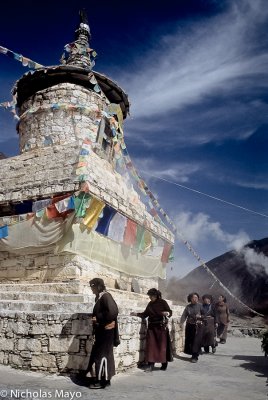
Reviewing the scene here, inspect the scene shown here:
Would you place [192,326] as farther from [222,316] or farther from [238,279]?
[238,279]

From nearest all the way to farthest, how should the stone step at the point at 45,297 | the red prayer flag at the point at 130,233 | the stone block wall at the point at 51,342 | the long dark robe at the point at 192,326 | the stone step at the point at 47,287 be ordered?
the stone block wall at the point at 51,342, the stone step at the point at 45,297, the stone step at the point at 47,287, the long dark robe at the point at 192,326, the red prayer flag at the point at 130,233

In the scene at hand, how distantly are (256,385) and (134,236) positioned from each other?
20.6ft

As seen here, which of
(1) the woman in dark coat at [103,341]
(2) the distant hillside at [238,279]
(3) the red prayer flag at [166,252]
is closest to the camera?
(1) the woman in dark coat at [103,341]

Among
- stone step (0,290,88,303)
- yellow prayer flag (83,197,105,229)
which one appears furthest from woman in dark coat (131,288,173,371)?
yellow prayer flag (83,197,105,229)

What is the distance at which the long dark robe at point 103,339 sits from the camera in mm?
4746

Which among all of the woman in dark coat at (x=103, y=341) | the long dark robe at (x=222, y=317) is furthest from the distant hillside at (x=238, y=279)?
the woman in dark coat at (x=103, y=341)

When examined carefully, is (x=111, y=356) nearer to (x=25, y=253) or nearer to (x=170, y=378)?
(x=170, y=378)

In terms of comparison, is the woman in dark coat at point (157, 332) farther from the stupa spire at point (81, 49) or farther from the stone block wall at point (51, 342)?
the stupa spire at point (81, 49)

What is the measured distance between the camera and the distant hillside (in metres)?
26.4

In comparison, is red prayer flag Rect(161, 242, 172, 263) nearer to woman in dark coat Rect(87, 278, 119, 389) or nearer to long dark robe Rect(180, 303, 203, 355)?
long dark robe Rect(180, 303, 203, 355)

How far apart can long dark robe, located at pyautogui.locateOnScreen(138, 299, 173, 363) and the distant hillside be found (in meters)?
19.9

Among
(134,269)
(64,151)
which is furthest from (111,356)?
(64,151)

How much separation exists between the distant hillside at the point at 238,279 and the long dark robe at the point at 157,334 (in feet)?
65.4

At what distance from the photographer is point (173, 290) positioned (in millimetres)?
28156
